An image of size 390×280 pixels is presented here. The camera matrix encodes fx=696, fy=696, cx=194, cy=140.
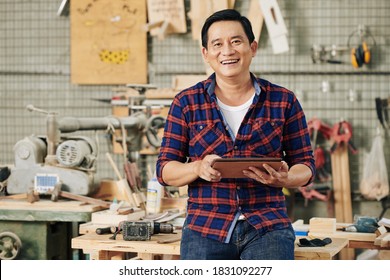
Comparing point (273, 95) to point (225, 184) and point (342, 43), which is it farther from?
point (342, 43)

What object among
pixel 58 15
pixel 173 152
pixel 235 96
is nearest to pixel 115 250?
pixel 173 152

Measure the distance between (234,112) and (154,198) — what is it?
→ 3.45 feet

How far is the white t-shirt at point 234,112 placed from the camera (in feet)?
6.66

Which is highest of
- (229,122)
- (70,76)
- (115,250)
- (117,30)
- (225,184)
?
(117,30)

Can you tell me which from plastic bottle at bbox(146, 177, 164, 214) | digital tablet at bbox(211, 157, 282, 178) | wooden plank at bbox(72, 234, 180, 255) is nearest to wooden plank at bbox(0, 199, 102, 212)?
plastic bottle at bbox(146, 177, 164, 214)

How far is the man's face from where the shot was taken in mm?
1979

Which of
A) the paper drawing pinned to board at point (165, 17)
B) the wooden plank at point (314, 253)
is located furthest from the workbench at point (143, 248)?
the paper drawing pinned to board at point (165, 17)

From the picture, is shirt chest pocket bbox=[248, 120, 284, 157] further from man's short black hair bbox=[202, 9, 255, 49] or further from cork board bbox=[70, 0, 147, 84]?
cork board bbox=[70, 0, 147, 84]

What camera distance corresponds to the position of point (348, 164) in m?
4.31

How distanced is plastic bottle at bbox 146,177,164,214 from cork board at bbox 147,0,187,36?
163 centimetres

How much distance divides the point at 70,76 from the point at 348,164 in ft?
6.11

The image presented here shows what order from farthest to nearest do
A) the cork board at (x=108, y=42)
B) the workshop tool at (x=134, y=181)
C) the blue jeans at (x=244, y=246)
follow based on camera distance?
the cork board at (x=108, y=42) < the workshop tool at (x=134, y=181) < the blue jeans at (x=244, y=246)

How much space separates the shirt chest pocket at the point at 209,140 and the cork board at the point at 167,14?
246 centimetres

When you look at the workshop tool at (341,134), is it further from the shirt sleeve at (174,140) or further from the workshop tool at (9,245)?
the shirt sleeve at (174,140)
